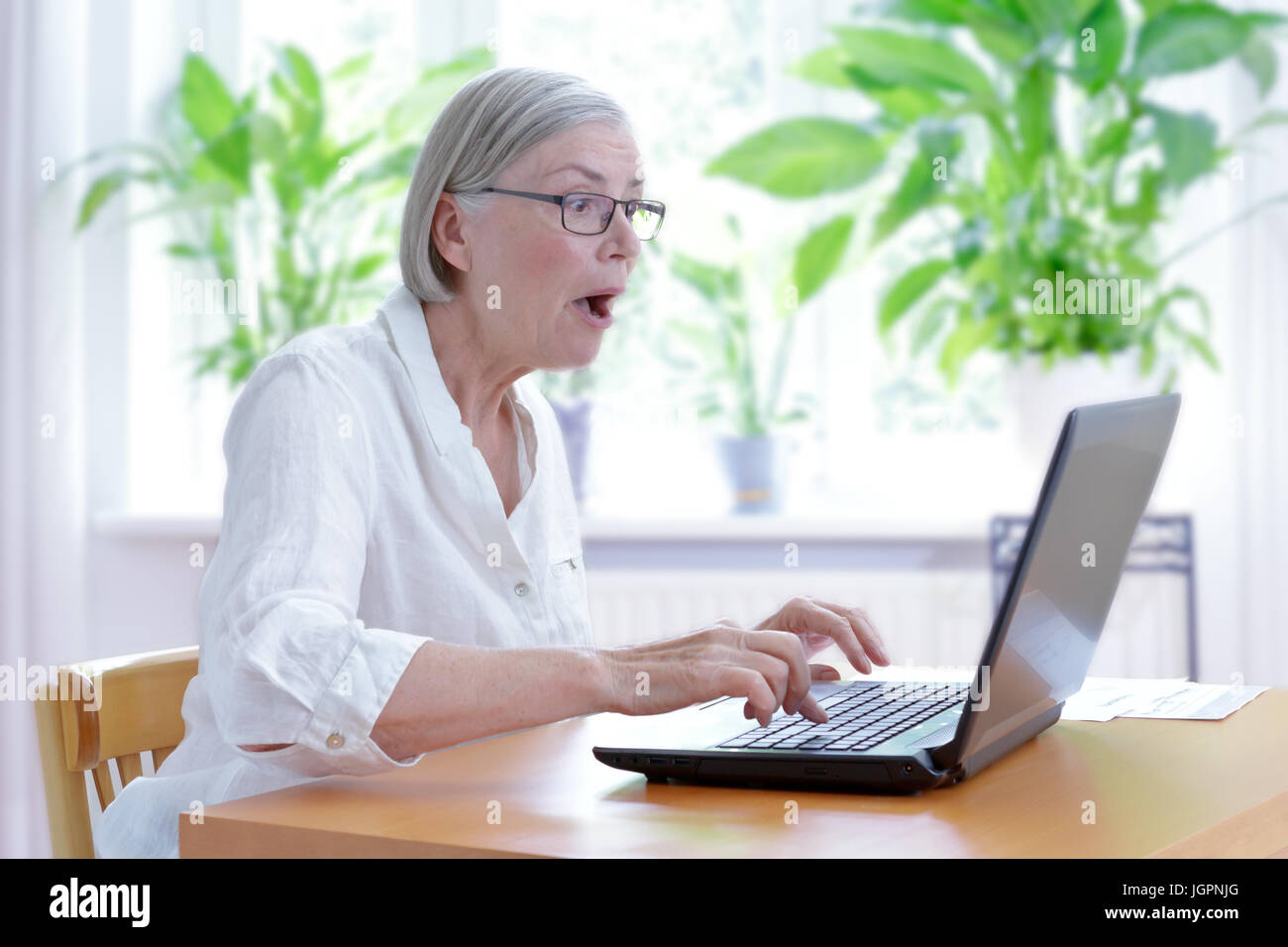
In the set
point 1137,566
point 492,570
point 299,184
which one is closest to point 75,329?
point 299,184

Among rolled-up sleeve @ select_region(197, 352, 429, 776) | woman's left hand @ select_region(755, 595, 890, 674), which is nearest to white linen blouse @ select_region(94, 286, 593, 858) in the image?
rolled-up sleeve @ select_region(197, 352, 429, 776)

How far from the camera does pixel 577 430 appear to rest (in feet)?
9.19

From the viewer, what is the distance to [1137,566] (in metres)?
2.53

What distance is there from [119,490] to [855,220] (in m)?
1.68

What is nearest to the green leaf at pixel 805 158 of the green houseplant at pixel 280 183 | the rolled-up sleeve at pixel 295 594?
the green houseplant at pixel 280 183

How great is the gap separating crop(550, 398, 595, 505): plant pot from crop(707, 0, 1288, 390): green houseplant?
53 cm

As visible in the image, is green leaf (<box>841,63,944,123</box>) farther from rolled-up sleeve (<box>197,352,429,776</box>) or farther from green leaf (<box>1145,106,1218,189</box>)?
rolled-up sleeve (<box>197,352,429,776</box>)

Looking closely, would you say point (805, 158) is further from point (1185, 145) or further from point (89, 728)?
point (89, 728)

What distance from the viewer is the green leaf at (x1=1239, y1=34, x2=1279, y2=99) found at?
251cm

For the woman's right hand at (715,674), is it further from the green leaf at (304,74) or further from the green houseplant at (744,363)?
the green leaf at (304,74)

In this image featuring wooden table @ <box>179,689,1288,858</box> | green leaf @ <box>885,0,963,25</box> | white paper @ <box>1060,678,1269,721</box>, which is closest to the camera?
wooden table @ <box>179,689,1288,858</box>

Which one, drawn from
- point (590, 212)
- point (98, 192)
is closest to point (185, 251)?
point (98, 192)

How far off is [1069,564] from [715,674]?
9.6 inches

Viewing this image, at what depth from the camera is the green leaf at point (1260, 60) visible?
2.51 metres
